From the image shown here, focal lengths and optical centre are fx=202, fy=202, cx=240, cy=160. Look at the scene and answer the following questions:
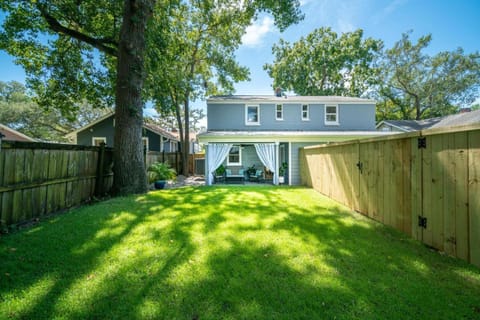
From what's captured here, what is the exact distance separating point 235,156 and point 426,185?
436 inches

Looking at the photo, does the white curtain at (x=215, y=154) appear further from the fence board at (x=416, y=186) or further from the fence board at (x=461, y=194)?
the fence board at (x=461, y=194)

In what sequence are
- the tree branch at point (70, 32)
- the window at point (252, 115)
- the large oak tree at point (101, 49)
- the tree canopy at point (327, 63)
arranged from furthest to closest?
the tree canopy at point (327, 63)
the window at point (252, 115)
the tree branch at point (70, 32)
the large oak tree at point (101, 49)

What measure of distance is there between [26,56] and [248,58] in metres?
13.4

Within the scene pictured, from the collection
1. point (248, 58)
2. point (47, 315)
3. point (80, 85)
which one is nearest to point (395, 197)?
point (47, 315)

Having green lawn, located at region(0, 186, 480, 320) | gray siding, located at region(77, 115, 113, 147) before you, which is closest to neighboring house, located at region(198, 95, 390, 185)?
green lawn, located at region(0, 186, 480, 320)

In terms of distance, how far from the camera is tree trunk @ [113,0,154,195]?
6273 mm

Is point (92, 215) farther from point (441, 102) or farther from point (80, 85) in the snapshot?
point (441, 102)

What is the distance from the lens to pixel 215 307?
1.74 metres

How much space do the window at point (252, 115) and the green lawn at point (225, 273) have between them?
986 cm

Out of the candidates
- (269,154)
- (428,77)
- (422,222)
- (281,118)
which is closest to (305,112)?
(281,118)

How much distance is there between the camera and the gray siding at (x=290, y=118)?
508 inches

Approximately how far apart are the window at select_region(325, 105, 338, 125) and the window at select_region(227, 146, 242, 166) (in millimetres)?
6228

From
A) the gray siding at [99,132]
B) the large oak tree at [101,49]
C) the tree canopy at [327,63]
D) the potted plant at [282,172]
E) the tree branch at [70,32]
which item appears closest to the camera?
the large oak tree at [101,49]

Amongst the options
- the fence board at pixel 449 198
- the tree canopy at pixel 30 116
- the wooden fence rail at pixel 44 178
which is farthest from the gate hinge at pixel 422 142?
the tree canopy at pixel 30 116
